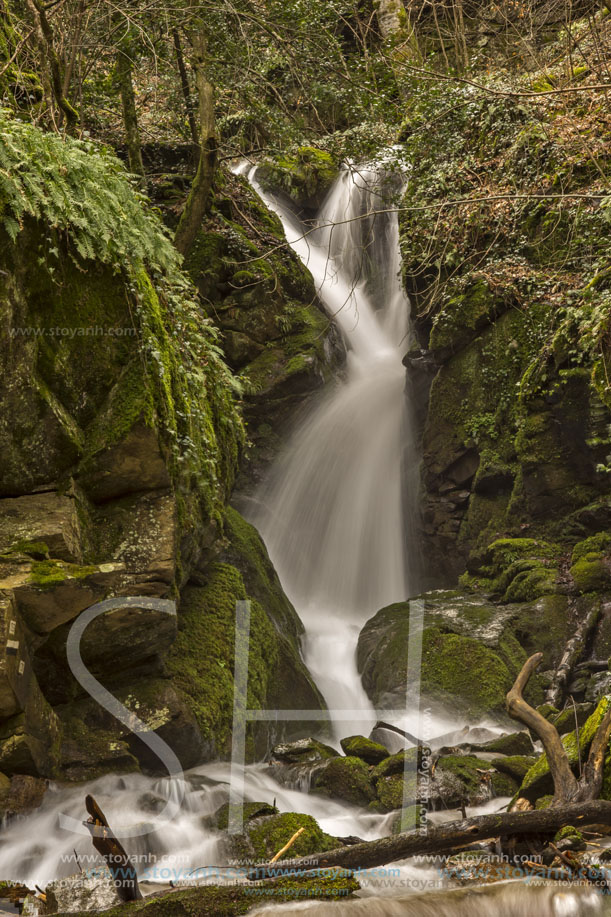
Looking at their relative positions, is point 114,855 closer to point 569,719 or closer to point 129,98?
point 569,719

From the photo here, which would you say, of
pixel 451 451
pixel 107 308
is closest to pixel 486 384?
pixel 451 451

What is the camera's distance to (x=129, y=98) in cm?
→ 961

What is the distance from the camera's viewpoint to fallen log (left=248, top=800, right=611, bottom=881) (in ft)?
10.8

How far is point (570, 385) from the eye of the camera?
966cm

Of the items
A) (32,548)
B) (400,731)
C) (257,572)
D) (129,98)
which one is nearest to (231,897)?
(32,548)

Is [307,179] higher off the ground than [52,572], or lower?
higher

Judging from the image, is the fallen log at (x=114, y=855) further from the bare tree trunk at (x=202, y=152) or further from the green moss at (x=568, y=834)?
the bare tree trunk at (x=202, y=152)

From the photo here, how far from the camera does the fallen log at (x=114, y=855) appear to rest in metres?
3.04

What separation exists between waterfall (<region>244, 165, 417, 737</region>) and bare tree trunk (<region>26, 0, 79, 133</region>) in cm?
405

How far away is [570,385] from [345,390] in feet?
19.5

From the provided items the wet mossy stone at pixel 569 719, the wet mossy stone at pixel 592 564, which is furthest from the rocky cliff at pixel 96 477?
the wet mossy stone at pixel 592 564

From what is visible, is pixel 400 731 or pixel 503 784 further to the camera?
pixel 400 731

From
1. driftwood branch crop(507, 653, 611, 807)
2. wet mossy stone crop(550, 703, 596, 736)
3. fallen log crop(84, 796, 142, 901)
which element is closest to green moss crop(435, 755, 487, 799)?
wet mossy stone crop(550, 703, 596, 736)

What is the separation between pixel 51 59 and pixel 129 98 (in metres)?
2.52
